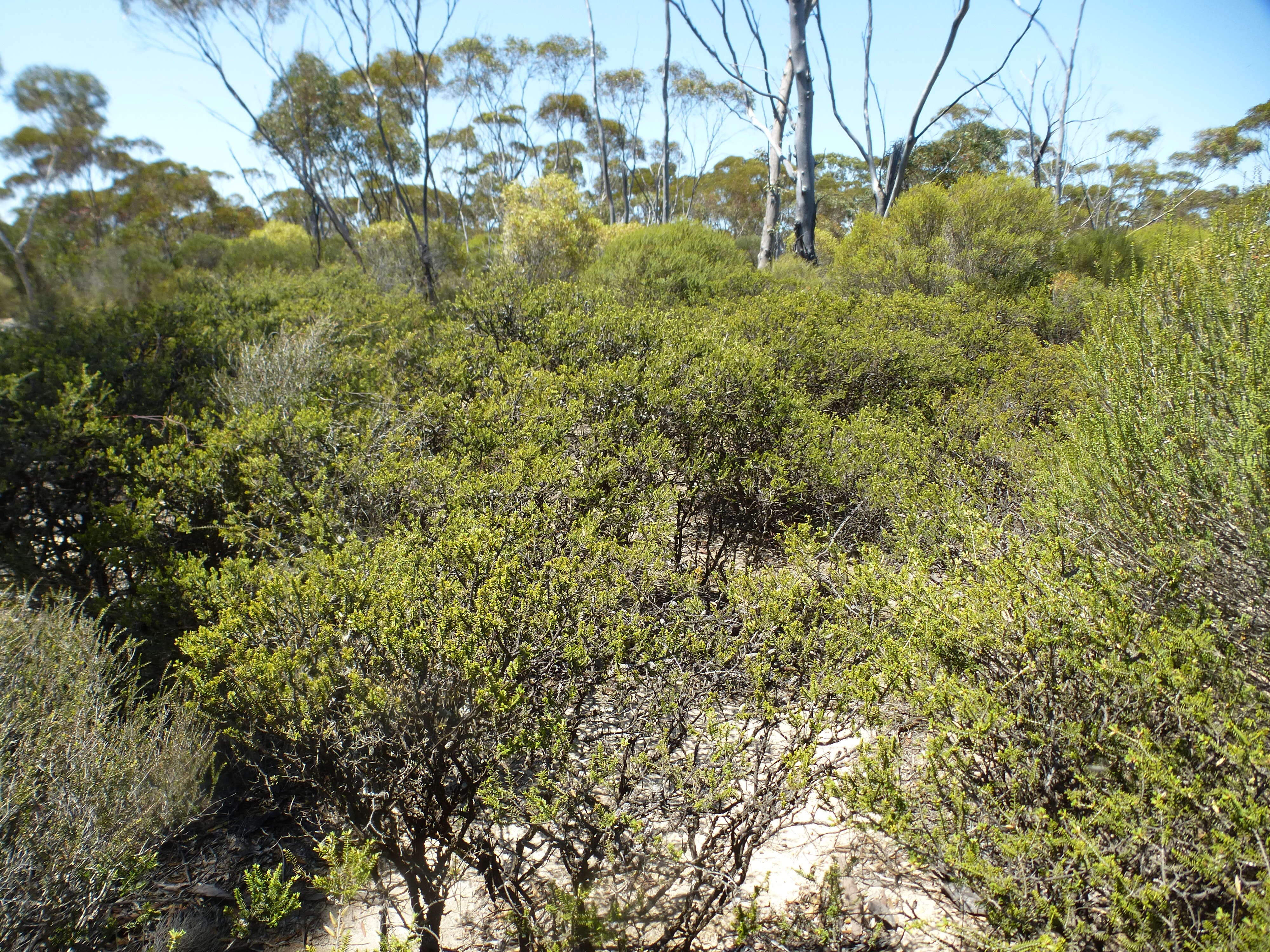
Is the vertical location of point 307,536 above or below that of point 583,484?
below

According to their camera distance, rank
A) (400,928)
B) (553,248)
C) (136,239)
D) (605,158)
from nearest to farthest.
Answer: (400,928) → (553,248) → (136,239) → (605,158)

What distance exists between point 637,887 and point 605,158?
23879 mm

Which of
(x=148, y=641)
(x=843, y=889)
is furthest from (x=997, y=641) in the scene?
(x=148, y=641)

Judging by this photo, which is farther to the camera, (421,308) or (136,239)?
(136,239)

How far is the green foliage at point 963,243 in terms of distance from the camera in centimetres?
959

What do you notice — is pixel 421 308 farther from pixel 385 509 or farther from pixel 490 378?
pixel 385 509

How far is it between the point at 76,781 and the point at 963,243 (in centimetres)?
1169

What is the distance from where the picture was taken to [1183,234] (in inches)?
259

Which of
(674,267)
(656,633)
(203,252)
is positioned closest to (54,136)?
(203,252)

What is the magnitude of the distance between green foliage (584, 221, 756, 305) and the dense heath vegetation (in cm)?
462

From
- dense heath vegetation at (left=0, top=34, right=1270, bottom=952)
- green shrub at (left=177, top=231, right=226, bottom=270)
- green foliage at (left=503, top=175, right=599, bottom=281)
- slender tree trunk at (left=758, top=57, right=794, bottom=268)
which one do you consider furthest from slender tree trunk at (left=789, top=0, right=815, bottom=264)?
green shrub at (left=177, top=231, right=226, bottom=270)

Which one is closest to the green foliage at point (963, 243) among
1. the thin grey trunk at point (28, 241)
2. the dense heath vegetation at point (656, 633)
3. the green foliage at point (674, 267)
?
the green foliage at point (674, 267)

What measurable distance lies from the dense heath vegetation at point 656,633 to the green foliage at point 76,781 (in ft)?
0.05

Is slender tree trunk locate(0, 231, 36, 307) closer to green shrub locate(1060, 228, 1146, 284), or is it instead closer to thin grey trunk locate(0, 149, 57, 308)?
thin grey trunk locate(0, 149, 57, 308)
